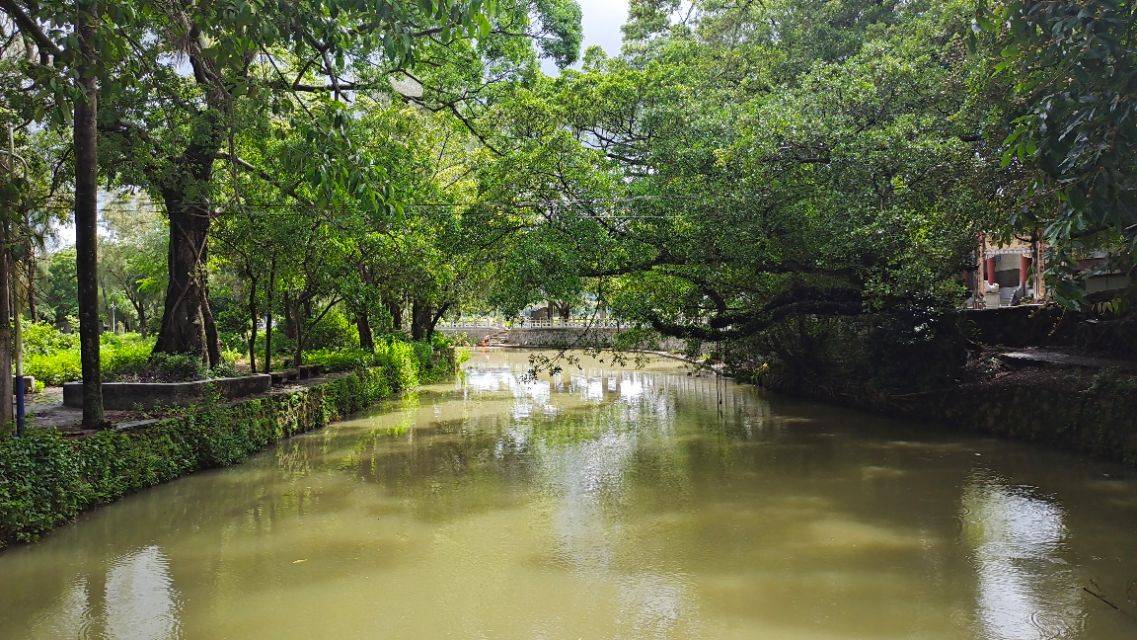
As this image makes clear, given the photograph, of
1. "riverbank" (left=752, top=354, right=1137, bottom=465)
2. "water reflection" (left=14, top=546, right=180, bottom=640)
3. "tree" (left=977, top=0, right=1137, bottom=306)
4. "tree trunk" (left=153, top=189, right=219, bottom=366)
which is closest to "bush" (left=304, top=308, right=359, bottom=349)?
"tree trunk" (left=153, top=189, right=219, bottom=366)

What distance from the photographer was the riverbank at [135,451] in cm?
716

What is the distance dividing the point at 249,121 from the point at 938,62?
10.5 metres

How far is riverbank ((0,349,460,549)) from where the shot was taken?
7160 mm

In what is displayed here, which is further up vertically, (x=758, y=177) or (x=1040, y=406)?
(x=758, y=177)

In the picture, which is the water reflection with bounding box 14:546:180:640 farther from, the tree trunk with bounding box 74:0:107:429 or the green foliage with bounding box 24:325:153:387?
the green foliage with bounding box 24:325:153:387

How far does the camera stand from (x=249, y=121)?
975 centimetres

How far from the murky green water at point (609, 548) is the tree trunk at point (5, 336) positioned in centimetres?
158

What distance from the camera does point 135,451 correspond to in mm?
9133

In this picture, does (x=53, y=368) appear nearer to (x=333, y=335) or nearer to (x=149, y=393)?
(x=149, y=393)

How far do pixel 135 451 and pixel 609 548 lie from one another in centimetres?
584

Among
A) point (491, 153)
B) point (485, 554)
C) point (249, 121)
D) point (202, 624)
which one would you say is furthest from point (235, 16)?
point (491, 153)

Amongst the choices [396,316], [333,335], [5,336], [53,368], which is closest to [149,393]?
[5,336]

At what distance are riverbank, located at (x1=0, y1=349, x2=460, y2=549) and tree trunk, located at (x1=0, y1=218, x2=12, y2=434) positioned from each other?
2.60 ft

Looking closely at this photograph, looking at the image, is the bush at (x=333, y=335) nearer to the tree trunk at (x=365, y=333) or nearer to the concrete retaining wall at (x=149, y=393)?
the tree trunk at (x=365, y=333)
